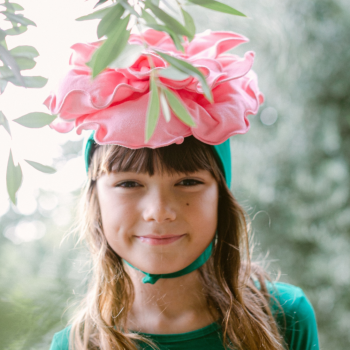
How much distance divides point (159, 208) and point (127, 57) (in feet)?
1.67

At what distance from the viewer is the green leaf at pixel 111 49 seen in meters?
0.27

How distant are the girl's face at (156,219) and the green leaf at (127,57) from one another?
50 cm

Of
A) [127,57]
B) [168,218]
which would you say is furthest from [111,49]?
[168,218]

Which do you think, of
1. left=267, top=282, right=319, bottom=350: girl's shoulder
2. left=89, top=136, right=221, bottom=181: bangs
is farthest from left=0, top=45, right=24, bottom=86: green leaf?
left=267, top=282, right=319, bottom=350: girl's shoulder

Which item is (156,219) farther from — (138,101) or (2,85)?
(2,85)

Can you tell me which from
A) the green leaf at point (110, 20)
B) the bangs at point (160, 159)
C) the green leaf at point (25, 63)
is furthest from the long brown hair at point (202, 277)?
Result: the green leaf at point (110, 20)

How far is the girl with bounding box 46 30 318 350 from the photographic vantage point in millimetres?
701

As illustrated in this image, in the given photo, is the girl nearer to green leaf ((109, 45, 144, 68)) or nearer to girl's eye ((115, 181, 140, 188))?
girl's eye ((115, 181, 140, 188))

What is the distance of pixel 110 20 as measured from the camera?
0.96 feet

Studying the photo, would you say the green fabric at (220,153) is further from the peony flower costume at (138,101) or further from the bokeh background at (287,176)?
the bokeh background at (287,176)

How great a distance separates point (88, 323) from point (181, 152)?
1.60ft

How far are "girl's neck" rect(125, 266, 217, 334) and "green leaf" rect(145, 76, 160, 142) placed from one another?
71 cm

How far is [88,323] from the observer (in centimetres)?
94

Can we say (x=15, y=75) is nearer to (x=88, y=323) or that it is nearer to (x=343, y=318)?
(x=88, y=323)
